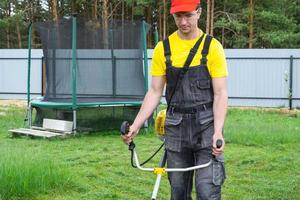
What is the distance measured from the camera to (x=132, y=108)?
11.4m

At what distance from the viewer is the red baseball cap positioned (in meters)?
3.46

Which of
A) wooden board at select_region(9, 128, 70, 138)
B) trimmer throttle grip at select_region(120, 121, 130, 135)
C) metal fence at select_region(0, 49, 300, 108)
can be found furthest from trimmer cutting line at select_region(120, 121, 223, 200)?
metal fence at select_region(0, 49, 300, 108)

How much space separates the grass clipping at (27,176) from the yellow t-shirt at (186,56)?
229 cm

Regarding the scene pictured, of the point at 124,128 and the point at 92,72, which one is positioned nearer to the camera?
the point at 124,128

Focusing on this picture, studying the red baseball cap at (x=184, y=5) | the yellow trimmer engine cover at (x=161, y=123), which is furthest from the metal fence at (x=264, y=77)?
the red baseball cap at (x=184, y=5)

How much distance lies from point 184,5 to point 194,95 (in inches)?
21.9

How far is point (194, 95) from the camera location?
3.62 metres

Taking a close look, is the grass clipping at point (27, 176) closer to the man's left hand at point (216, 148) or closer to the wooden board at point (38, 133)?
the man's left hand at point (216, 148)

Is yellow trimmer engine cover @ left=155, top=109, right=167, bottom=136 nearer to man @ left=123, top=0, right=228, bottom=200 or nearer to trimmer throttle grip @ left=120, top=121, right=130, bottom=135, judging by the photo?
man @ left=123, top=0, right=228, bottom=200

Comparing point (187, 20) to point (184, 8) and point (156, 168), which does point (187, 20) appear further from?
point (156, 168)

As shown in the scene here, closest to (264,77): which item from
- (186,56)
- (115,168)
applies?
(115,168)

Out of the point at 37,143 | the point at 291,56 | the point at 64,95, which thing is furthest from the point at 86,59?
the point at 291,56

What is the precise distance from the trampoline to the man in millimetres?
6982

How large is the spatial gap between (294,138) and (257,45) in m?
23.1
